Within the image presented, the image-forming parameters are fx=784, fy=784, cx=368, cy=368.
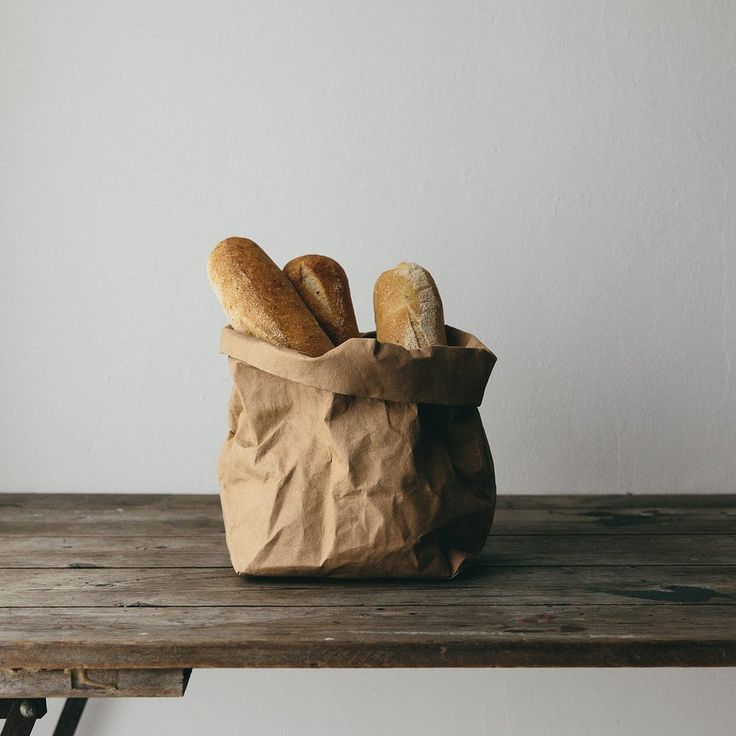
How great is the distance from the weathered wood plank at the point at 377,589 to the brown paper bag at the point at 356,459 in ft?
0.08

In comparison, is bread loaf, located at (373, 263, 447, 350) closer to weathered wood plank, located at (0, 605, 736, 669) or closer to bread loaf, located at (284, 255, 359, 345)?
bread loaf, located at (284, 255, 359, 345)

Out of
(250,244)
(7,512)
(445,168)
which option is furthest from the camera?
(445,168)

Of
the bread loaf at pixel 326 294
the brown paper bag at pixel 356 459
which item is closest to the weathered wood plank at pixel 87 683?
the brown paper bag at pixel 356 459

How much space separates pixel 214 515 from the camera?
1255mm

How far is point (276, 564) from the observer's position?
2.91ft

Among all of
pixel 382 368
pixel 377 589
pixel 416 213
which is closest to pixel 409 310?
Result: pixel 382 368

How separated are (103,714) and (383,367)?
0.97 m

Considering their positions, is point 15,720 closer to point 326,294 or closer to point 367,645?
point 367,645

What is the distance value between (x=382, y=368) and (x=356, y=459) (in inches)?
4.2

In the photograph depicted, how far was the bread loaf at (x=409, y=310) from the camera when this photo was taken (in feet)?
3.03

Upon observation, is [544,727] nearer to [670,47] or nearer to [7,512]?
[7,512]

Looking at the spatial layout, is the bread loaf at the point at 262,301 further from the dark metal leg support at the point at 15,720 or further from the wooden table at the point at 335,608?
the dark metal leg support at the point at 15,720

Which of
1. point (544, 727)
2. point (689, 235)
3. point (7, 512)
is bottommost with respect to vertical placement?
point (544, 727)

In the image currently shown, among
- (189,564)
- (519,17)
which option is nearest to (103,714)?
(189,564)
